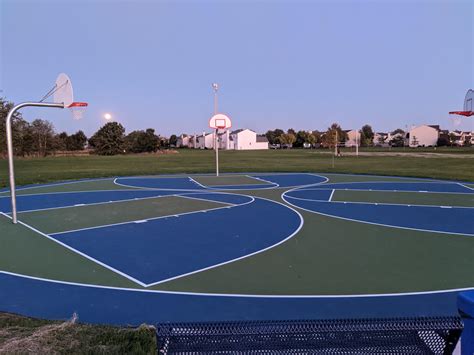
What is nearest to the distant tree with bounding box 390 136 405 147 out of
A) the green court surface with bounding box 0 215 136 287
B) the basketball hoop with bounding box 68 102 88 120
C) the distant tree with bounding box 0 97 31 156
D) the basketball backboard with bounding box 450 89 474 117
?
the distant tree with bounding box 0 97 31 156

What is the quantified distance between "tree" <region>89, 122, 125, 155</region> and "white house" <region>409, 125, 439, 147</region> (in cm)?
7384

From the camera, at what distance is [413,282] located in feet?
17.4

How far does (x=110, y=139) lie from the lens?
200 feet

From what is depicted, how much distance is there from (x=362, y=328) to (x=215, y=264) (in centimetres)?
398

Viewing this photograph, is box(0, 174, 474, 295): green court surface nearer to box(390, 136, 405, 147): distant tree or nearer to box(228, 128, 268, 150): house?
box(228, 128, 268, 150): house

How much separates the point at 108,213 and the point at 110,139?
53.3 meters

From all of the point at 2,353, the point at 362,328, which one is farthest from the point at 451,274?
the point at 2,353

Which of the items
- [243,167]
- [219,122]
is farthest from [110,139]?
[219,122]

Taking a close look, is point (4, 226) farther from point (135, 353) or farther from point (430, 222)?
point (430, 222)

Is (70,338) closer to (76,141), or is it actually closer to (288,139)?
(76,141)

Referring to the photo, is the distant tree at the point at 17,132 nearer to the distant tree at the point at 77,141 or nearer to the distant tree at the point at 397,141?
the distant tree at the point at 77,141

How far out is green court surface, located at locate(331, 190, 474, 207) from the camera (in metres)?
12.1

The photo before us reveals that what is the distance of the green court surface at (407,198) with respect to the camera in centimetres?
1215

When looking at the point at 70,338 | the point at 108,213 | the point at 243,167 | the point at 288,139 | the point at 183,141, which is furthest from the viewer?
the point at 183,141
